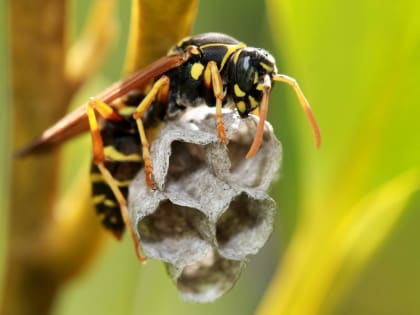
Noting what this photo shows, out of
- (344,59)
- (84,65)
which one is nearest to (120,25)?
(84,65)

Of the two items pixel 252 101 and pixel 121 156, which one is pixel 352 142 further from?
pixel 121 156

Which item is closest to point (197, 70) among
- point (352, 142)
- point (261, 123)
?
point (261, 123)

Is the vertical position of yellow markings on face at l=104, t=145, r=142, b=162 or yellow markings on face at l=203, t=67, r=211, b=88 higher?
yellow markings on face at l=203, t=67, r=211, b=88

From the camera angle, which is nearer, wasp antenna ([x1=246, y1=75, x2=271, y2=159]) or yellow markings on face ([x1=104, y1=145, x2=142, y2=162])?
wasp antenna ([x1=246, y1=75, x2=271, y2=159])

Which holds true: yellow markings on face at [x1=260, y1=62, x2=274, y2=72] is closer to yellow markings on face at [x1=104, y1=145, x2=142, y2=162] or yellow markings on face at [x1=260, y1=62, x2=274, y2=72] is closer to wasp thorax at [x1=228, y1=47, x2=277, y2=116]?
wasp thorax at [x1=228, y1=47, x2=277, y2=116]

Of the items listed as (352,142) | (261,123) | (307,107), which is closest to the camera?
(261,123)

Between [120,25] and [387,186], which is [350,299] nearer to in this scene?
[387,186]

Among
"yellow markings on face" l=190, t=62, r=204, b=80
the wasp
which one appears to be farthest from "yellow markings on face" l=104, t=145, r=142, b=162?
"yellow markings on face" l=190, t=62, r=204, b=80
